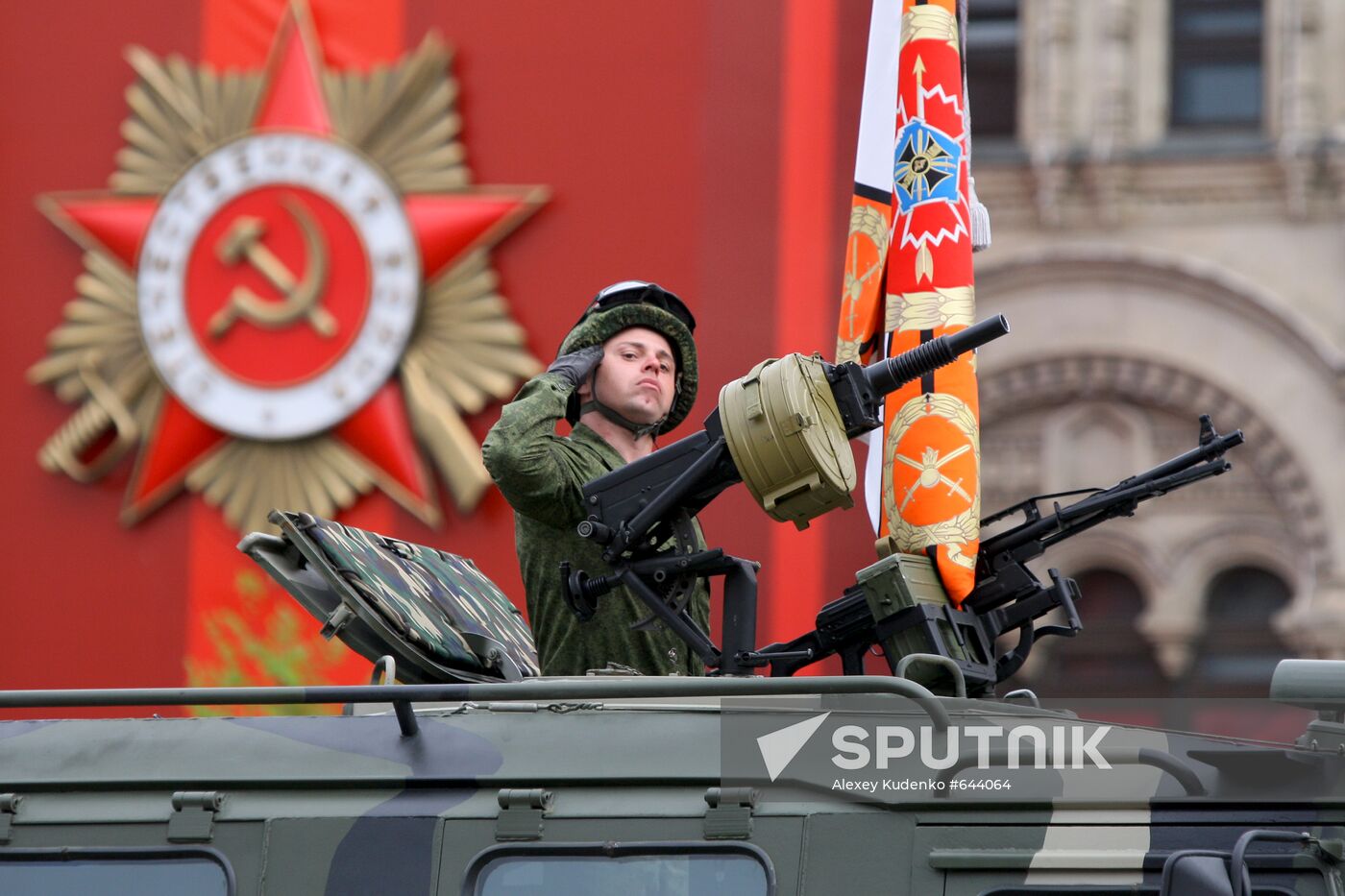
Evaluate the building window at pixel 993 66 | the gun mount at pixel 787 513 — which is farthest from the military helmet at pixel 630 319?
the building window at pixel 993 66

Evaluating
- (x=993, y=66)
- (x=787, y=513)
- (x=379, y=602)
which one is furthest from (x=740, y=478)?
(x=993, y=66)

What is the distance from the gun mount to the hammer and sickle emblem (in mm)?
8672

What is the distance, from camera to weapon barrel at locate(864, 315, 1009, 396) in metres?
3.93

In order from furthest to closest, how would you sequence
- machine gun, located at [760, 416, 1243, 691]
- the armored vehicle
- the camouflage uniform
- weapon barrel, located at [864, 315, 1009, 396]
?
machine gun, located at [760, 416, 1243, 691] < the camouflage uniform < weapon barrel, located at [864, 315, 1009, 396] < the armored vehicle

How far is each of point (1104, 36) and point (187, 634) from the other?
8.54 metres

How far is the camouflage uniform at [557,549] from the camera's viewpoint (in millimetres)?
4301

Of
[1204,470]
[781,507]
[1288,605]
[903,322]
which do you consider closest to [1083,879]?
[781,507]

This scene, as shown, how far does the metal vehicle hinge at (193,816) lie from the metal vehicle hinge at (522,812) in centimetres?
47

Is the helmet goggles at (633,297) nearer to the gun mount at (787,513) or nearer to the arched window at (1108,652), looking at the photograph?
the gun mount at (787,513)

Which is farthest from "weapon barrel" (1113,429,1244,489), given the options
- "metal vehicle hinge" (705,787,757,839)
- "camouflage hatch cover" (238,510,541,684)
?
"metal vehicle hinge" (705,787,757,839)

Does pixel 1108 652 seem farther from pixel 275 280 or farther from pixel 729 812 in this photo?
pixel 729 812

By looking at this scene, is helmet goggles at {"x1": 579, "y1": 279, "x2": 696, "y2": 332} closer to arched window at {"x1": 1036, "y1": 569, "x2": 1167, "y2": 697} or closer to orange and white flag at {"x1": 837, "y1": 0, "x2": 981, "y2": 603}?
orange and white flag at {"x1": 837, "y1": 0, "x2": 981, "y2": 603}

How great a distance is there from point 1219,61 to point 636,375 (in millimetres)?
13752

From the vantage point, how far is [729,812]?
334 centimetres
